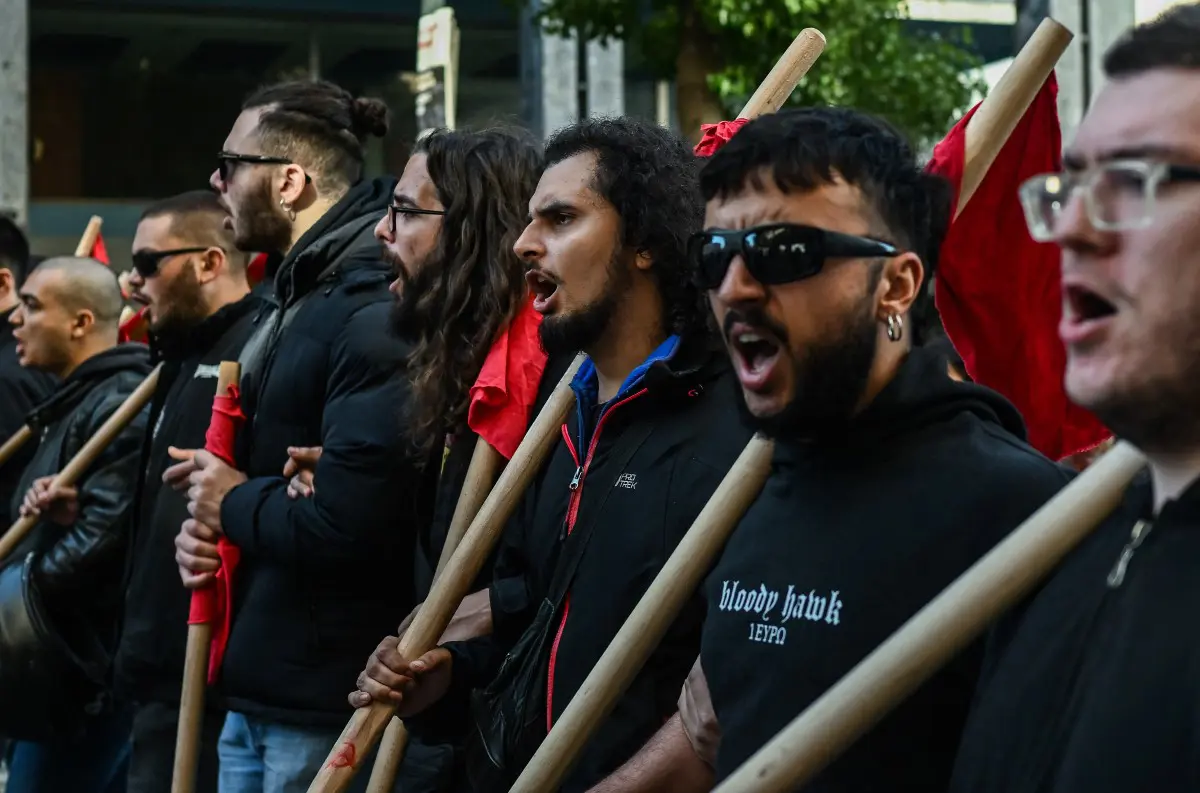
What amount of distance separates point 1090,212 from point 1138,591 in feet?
1.35

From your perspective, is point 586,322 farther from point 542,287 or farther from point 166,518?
point 166,518

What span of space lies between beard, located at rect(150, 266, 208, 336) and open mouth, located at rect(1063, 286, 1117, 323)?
14.1 ft

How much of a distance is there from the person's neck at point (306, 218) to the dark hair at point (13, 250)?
4.12 metres

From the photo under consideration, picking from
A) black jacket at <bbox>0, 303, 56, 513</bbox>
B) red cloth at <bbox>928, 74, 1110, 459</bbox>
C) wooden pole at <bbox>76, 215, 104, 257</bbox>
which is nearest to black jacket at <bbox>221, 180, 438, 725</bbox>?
red cloth at <bbox>928, 74, 1110, 459</bbox>

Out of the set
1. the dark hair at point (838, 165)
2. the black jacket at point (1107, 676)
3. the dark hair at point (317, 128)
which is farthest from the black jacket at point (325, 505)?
the black jacket at point (1107, 676)

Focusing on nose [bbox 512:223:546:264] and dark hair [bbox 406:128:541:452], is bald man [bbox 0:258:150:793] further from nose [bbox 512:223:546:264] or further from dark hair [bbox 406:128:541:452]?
nose [bbox 512:223:546:264]

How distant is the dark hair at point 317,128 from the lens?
18.6ft

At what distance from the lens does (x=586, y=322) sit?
3.93 metres

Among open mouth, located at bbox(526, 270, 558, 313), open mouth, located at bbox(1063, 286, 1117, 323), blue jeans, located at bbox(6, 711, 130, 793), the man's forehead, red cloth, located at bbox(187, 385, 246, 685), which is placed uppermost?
the man's forehead

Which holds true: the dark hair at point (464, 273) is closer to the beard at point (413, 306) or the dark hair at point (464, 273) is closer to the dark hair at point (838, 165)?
the beard at point (413, 306)

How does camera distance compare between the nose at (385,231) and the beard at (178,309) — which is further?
the beard at (178,309)

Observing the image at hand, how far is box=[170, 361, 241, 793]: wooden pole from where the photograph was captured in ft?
16.9

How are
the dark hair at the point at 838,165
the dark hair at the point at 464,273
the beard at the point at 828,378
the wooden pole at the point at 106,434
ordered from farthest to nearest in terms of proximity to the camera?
the wooden pole at the point at 106,434 → the dark hair at the point at 464,273 → the dark hair at the point at 838,165 → the beard at the point at 828,378

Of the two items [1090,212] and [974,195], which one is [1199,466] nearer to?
[1090,212]
